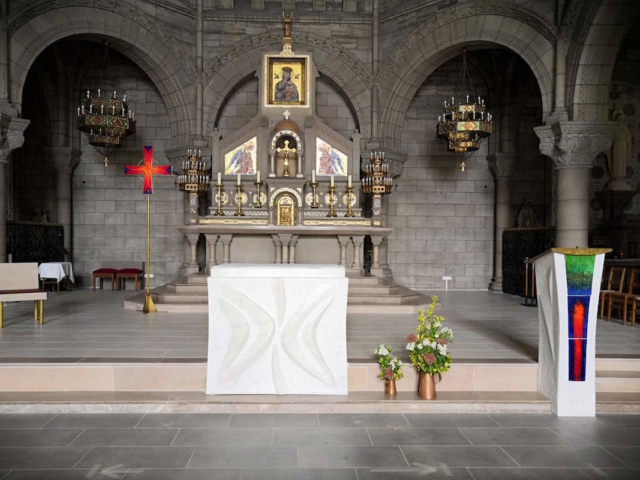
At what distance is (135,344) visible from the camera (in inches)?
227

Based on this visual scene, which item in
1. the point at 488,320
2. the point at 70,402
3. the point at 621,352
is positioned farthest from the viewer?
the point at 488,320

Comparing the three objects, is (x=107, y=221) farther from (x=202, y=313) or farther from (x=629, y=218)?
(x=629, y=218)

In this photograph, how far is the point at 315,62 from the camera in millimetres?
12078

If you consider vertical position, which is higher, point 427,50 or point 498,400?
point 427,50

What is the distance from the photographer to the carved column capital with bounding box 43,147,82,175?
12453 mm

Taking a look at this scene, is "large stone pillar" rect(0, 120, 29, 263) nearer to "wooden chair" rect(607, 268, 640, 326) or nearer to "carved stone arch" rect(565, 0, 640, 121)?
"carved stone arch" rect(565, 0, 640, 121)

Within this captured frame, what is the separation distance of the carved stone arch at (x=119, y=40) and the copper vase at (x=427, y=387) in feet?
29.7

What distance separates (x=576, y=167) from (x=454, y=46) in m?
3.91

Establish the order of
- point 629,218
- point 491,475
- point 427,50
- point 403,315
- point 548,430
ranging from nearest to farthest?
point 491,475 < point 548,430 < point 403,315 < point 427,50 < point 629,218

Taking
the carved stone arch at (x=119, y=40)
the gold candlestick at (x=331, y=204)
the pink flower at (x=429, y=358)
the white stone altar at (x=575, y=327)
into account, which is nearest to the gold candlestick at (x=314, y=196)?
the gold candlestick at (x=331, y=204)

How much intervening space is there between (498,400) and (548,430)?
0.56 metres

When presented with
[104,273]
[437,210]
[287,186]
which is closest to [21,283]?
[104,273]

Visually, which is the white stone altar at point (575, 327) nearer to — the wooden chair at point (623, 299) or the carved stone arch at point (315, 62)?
the wooden chair at point (623, 299)

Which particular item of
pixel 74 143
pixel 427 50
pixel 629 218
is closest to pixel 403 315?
pixel 427 50
